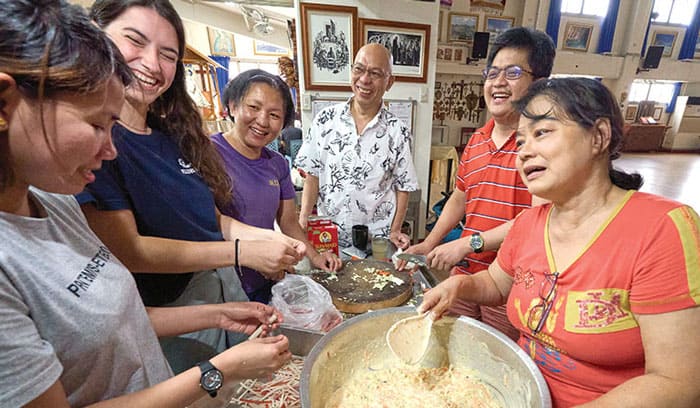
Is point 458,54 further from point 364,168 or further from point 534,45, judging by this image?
point 534,45

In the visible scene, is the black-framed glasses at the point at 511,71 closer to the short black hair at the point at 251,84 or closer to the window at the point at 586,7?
the short black hair at the point at 251,84

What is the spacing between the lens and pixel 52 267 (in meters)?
0.64

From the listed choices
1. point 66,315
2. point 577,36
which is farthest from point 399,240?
point 577,36

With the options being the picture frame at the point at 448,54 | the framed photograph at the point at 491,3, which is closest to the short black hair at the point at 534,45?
the picture frame at the point at 448,54

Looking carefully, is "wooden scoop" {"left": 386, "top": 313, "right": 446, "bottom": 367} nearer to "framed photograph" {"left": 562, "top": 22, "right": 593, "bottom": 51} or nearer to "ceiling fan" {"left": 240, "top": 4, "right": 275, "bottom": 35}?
"ceiling fan" {"left": 240, "top": 4, "right": 275, "bottom": 35}

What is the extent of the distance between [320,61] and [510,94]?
2809mm

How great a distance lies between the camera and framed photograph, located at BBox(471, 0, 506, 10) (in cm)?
720

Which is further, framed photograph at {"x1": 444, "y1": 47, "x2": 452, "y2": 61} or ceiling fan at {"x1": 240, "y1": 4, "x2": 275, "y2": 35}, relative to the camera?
framed photograph at {"x1": 444, "y1": 47, "x2": 452, "y2": 61}

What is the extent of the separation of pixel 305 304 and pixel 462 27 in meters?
8.08

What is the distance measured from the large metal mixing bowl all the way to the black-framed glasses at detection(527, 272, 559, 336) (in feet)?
0.30

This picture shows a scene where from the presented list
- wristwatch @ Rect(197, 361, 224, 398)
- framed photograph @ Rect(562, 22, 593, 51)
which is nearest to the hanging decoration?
framed photograph @ Rect(562, 22, 593, 51)

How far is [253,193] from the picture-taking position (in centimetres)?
172

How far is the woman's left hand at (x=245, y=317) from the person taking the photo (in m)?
1.16

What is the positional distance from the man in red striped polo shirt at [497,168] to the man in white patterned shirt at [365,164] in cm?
60
